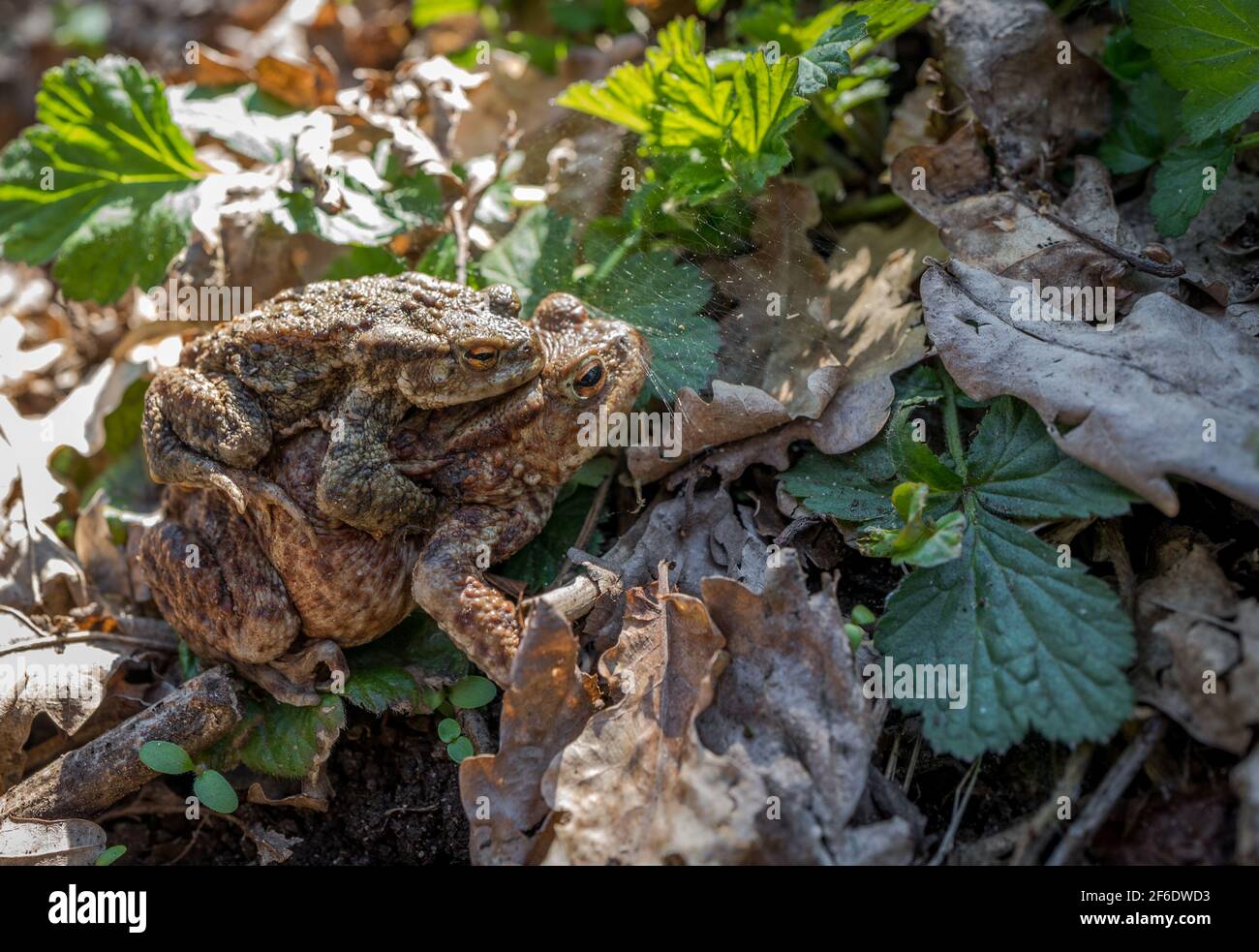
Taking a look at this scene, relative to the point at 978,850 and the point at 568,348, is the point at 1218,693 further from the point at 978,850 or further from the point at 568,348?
the point at 568,348

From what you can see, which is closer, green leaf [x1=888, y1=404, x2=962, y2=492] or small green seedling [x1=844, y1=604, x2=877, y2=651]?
small green seedling [x1=844, y1=604, x2=877, y2=651]

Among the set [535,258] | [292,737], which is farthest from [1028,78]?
[292,737]

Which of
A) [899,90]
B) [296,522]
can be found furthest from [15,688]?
[899,90]

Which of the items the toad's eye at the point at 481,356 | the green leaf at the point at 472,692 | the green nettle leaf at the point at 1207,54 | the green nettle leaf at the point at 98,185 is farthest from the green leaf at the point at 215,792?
the green nettle leaf at the point at 1207,54

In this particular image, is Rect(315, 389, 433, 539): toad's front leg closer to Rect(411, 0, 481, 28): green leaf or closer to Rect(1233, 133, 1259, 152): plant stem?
Rect(1233, 133, 1259, 152): plant stem

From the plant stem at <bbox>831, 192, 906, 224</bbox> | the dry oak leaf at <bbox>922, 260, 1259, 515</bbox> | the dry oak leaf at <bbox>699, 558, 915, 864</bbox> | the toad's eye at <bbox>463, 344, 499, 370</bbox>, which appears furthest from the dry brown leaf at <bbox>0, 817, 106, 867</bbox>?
the plant stem at <bbox>831, 192, 906, 224</bbox>

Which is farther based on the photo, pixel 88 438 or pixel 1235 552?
pixel 88 438
